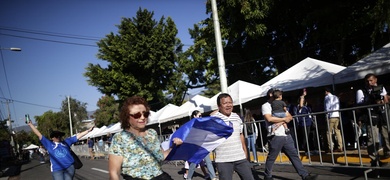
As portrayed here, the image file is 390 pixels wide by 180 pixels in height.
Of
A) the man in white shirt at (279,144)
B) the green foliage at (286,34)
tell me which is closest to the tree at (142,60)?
the green foliage at (286,34)

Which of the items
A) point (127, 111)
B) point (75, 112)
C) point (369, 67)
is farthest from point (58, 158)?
point (75, 112)

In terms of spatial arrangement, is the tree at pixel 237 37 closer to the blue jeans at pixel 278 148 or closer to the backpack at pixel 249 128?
the backpack at pixel 249 128

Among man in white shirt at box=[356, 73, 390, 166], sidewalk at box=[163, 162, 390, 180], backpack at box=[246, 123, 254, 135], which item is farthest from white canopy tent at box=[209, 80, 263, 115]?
man in white shirt at box=[356, 73, 390, 166]

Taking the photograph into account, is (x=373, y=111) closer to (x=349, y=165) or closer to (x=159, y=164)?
(x=349, y=165)

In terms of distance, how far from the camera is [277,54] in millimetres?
21344

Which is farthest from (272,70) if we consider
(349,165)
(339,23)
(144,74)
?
(349,165)

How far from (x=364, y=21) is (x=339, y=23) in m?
2.16

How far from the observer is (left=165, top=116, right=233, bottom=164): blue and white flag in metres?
4.50

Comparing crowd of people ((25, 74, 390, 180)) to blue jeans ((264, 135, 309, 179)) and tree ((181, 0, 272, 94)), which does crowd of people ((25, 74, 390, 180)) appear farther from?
tree ((181, 0, 272, 94))

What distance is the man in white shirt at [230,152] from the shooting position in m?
4.58

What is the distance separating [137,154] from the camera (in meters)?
2.96

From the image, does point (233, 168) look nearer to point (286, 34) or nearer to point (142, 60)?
point (286, 34)

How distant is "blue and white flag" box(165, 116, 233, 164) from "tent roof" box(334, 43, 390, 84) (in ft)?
20.2

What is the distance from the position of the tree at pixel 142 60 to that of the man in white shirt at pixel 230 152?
82.8 feet
